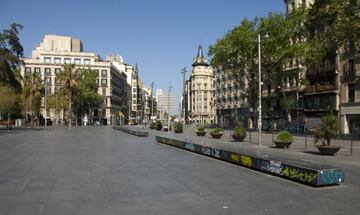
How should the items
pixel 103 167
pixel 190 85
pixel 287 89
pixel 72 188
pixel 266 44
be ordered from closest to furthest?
pixel 72 188 → pixel 103 167 → pixel 266 44 → pixel 287 89 → pixel 190 85

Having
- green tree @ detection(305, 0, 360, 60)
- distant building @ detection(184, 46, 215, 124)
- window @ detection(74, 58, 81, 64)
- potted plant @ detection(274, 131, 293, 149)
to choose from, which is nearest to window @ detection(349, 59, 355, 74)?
green tree @ detection(305, 0, 360, 60)

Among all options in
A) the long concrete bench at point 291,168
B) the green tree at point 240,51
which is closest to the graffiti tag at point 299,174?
the long concrete bench at point 291,168

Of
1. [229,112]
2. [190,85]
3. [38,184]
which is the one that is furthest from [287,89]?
[190,85]

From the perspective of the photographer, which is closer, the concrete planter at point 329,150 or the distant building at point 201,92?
the concrete planter at point 329,150

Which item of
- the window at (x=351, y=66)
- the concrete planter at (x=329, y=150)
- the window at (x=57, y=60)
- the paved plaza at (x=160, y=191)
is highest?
the window at (x=57, y=60)

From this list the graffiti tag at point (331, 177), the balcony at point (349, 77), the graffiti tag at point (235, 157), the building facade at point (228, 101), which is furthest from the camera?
the building facade at point (228, 101)

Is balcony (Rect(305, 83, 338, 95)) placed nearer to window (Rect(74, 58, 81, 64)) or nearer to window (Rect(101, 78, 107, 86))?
window (Rect(101, 78, 107, 86))

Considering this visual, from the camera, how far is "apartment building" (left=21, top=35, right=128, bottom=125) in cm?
11919

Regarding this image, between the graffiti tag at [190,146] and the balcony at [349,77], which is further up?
the balcony at [349,77]

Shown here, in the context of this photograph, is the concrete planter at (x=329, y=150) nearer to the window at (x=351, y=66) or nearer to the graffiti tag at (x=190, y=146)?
the graffiti tag at (x=190, y=146)

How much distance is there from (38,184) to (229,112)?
96006 mm

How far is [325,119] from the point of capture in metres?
23.3

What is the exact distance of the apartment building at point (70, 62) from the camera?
11919 cm

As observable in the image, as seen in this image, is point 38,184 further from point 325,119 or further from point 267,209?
point 325,119
